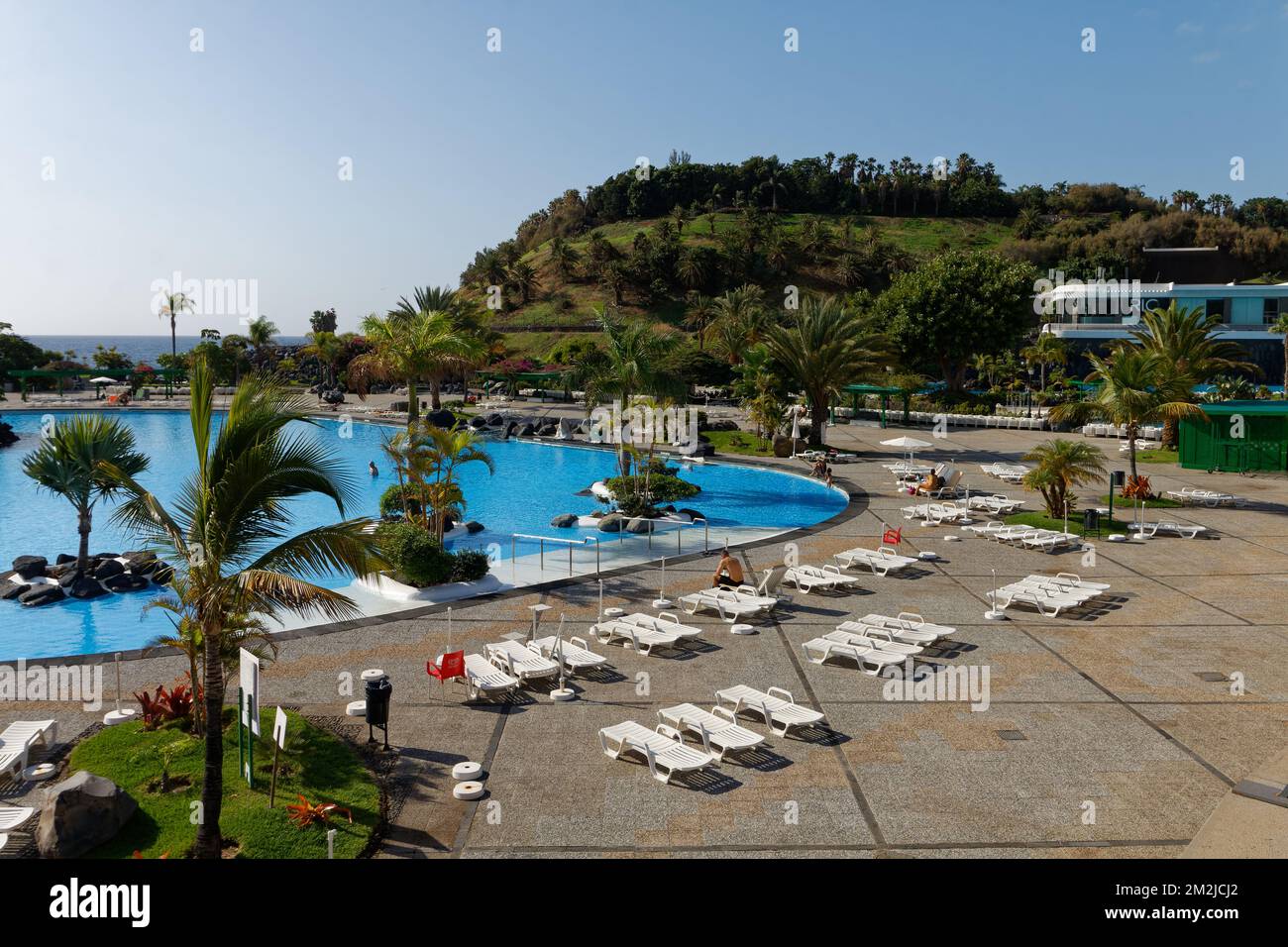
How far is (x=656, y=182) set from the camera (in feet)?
408

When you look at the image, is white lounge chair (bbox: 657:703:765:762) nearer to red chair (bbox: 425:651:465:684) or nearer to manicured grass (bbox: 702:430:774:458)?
red chair (bbox: 425:651:465:684)

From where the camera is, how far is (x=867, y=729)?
10617mm

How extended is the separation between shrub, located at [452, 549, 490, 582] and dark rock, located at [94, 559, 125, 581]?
7.42 meters

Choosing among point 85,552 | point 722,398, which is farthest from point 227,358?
point 85,552

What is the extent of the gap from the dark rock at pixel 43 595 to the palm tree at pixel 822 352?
25.5 meters

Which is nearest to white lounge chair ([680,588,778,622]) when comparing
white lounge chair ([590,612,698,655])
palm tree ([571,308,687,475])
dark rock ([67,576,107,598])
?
white lounge chair ([590,612,698,655])

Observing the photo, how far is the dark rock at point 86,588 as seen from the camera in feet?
58.8

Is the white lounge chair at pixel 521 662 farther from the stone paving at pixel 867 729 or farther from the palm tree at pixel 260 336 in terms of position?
the palm tree at pixel 260 336

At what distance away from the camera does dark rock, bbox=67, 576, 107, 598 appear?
58.8ft

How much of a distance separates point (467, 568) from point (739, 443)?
2262cm

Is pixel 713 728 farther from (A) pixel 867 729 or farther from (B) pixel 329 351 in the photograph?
(B) pixel 329 351

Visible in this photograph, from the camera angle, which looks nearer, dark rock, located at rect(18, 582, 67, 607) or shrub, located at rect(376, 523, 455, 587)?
shrub, located at rect(376, 523, 455, 587)

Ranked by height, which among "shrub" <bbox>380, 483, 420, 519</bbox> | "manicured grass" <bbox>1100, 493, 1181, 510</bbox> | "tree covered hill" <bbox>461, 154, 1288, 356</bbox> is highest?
"tree covered hill" <bbox>461, 154, 1288, 356</bbox>
